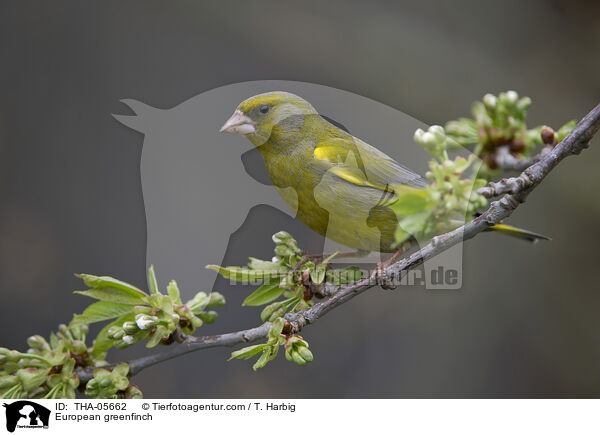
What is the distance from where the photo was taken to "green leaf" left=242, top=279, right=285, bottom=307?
1.33m

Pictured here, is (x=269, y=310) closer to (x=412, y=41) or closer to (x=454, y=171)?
(x=454, y=171)

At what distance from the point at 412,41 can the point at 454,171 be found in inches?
72.8

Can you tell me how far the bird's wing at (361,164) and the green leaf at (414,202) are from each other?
1.52 feet

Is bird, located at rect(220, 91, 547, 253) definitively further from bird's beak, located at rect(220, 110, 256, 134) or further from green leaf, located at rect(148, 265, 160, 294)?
green leaf, located at rect(148, 265, 160, 294)

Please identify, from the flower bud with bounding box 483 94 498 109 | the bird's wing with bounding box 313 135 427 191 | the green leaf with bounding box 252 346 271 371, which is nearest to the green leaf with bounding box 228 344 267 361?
the green leaf with bounding box 252 346 271 371

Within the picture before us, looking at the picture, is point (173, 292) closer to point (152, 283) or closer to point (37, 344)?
point (152, 283)

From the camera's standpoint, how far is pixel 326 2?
2531mm

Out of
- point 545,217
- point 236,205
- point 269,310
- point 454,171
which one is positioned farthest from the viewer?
point 545,217

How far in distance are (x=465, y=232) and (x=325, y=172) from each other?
55 cm

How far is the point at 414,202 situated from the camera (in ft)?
2.89

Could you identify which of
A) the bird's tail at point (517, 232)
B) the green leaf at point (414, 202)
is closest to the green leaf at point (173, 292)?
the green leaf at point (414, 202)

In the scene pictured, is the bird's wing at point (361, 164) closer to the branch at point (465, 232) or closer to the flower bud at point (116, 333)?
the branch at point (465, 232)
